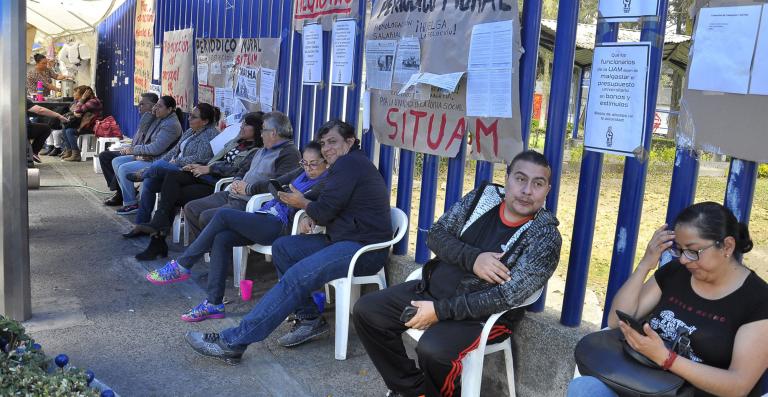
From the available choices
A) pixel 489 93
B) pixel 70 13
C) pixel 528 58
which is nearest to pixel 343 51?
pixel 489 93

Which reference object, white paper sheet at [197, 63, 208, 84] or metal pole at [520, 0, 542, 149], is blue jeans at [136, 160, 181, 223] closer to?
white paper sheet at [197, 63, 208, 84]

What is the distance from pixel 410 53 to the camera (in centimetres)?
430

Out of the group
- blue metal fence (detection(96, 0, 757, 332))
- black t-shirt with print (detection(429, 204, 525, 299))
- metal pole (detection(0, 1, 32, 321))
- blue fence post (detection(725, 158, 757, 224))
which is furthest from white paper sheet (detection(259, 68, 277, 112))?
blue fence post (detection(725, 158, 757, 224))

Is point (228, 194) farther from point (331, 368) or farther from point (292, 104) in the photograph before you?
point (331, 368)

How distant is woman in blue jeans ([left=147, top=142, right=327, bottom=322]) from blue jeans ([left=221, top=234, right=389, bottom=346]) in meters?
0.60

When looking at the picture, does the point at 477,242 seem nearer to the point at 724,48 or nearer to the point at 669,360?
the point at 669,360

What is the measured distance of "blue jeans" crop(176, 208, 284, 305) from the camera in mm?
4562

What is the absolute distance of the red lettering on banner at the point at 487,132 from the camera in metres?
3.65

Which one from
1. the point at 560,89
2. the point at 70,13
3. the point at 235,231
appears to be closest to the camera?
the point at 560,89

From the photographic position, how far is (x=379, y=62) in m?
4.61

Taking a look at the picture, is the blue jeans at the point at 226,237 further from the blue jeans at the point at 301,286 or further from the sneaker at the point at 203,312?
the blue jeans at the point at 301,286

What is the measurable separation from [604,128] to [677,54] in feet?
11.4

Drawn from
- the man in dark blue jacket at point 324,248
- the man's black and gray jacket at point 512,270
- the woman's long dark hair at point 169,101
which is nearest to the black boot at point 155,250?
the man in dark blue jacket at point 324,248

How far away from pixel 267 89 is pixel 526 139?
346 centimetres
